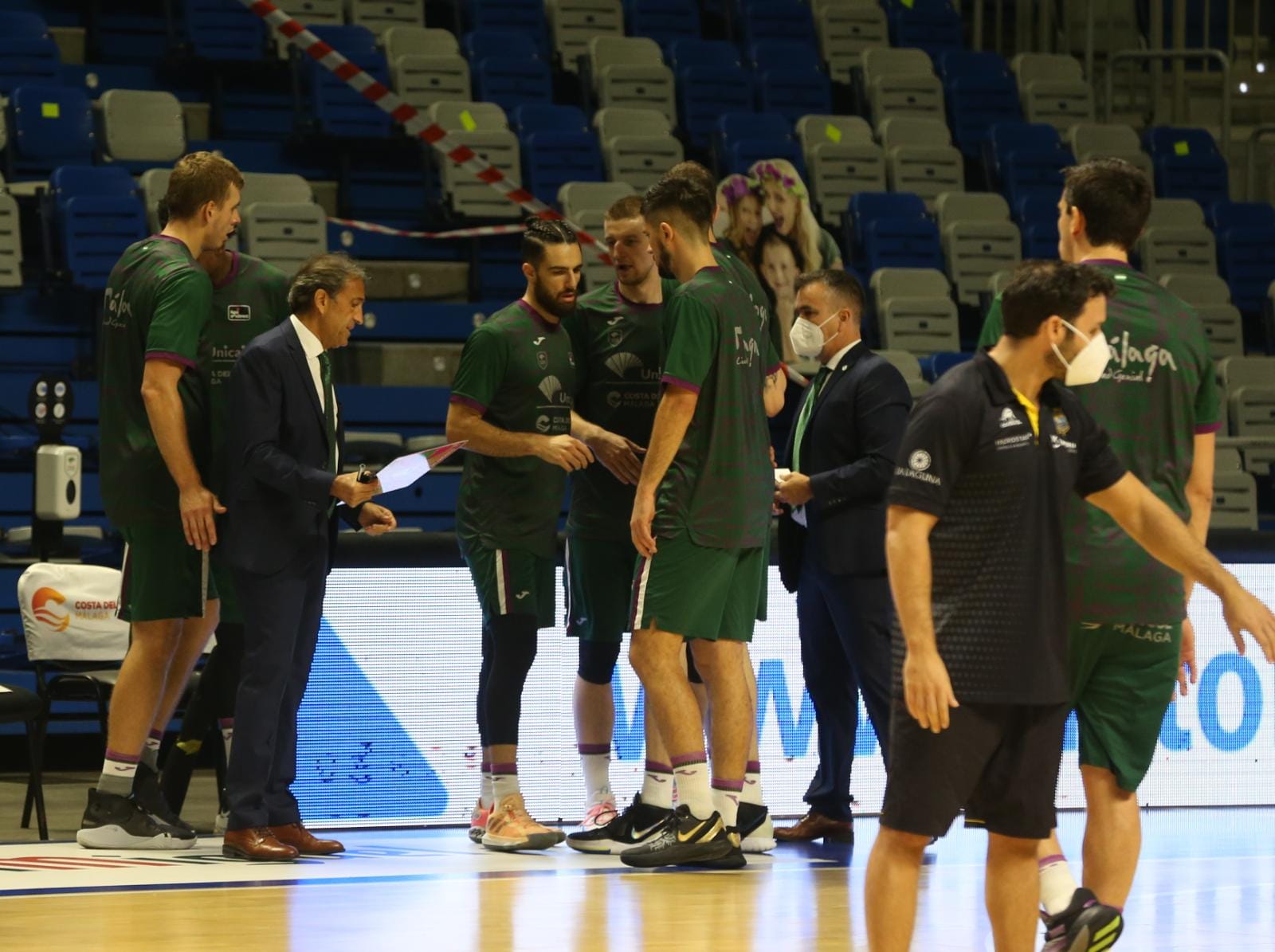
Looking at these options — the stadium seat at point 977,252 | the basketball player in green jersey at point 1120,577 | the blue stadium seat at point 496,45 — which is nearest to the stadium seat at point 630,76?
the blue stadium seat at point 496,45

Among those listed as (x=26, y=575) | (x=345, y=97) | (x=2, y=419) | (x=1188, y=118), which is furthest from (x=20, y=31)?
(x=1188, y=118)

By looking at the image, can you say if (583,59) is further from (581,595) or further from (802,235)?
(581,595)

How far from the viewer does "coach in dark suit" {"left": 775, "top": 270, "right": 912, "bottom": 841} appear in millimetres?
6613

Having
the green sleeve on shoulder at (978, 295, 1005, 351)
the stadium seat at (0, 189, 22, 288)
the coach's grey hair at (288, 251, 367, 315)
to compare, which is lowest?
the green sleeve on shoulder at (978, 295, 1005, 351)

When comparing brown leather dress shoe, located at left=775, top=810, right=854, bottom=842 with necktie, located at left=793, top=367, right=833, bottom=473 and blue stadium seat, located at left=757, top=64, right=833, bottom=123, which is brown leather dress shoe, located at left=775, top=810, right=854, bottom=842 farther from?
blue stadium seat, located at left=757, top=64, right=833, bottom=123

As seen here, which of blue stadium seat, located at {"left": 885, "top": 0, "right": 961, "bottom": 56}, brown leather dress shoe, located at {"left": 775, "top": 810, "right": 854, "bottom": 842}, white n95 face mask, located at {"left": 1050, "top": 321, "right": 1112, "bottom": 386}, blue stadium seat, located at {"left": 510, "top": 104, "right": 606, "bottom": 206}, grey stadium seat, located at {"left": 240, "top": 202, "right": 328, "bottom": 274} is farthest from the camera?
blue stadium seat, located at {"left": 885, "top": 0, "right": 961, "bottom": 56}

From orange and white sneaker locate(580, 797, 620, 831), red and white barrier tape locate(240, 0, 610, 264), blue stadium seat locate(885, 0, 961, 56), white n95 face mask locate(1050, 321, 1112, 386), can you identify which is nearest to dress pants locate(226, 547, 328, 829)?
orange and white sneaker locate(580, 797, 620, 831)

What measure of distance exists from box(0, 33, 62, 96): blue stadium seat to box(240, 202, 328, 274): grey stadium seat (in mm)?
1806

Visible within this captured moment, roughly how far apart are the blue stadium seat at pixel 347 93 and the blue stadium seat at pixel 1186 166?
5.30 metres

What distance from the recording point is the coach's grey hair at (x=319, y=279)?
6227 millimetres

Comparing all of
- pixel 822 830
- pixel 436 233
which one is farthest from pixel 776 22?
pixel 822 830

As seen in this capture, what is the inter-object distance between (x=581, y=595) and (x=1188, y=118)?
10.5 m

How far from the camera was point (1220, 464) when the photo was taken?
436 inches

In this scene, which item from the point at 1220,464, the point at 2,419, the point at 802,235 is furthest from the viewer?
the point at 1220,464
